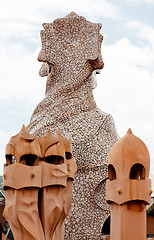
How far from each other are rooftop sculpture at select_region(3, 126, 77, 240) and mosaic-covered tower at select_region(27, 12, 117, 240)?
230cm

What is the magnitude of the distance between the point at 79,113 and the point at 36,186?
445 cm

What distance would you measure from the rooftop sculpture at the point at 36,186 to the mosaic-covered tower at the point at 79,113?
2.30 metres

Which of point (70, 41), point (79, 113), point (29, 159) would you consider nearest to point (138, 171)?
point (29, 159)

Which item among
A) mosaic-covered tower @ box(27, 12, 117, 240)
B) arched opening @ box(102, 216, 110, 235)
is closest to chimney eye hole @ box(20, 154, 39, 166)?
mosaic-covered tower @ box(27, 12, 117, 240)

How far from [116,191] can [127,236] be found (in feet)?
3.14

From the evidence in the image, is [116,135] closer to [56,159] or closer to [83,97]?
[83,97]

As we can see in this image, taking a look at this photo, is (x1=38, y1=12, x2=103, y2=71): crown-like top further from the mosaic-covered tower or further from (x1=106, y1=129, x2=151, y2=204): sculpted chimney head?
(x1=106, y1=129, x2=151, y2=204): sculpted chimney head

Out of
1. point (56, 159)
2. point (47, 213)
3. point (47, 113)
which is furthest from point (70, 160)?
point (47, 113)

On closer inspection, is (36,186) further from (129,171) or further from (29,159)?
(129,171)

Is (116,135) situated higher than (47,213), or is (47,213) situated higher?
(116,135)

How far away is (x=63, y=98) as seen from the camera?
13352mm

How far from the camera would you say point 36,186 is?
9.09 meters

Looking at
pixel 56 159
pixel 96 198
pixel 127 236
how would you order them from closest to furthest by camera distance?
pixel 127 236 → pixel 56 159 → pixel 96 198

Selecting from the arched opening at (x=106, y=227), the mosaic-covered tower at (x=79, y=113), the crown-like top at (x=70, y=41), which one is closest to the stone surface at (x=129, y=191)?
the mosaic-covered tower at (x=79, y=113)
